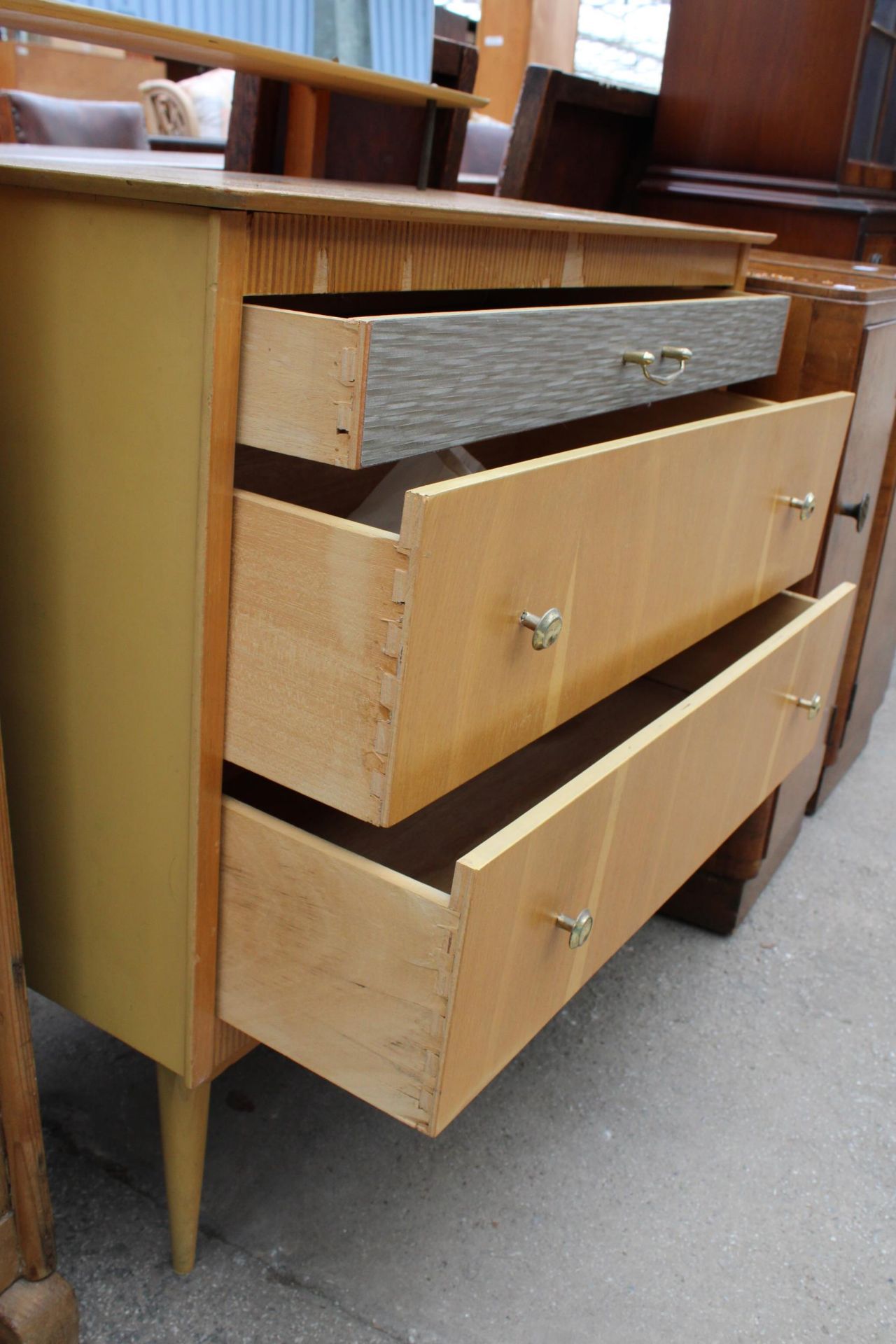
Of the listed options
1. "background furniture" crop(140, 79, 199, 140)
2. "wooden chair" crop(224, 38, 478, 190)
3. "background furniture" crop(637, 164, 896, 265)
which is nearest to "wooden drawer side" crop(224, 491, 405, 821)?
"wooden chair" crop(224, 38, 478, 190)

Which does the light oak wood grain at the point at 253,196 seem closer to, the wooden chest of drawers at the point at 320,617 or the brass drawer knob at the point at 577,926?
the wooden chest of drawers at the point at 320,617

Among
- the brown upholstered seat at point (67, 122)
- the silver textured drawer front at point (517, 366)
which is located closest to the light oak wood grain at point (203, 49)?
the silver textured drawer front at point (517, 366)

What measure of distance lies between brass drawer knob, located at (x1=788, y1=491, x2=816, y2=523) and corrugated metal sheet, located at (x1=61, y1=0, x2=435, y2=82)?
46cm

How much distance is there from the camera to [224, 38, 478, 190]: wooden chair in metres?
0.95

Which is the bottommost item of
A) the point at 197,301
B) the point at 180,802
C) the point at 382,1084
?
the point at 382,1084

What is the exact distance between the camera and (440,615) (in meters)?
0.51

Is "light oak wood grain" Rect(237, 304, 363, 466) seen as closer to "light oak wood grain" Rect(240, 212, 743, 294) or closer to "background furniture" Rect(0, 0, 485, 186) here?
"light oak wood grain" Rect(240, 212, 743, 294)

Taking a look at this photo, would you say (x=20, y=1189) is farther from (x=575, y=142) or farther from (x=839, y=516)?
(x=575, y=142)

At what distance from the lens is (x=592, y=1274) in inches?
29.7

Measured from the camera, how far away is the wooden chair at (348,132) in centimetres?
95

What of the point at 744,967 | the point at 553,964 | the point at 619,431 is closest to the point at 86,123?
the point at 619,431

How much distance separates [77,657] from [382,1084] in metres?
0.27

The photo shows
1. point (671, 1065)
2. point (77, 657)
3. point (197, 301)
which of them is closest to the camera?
point (197, 301)

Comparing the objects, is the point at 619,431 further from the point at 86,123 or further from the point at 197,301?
the point at 86,123
